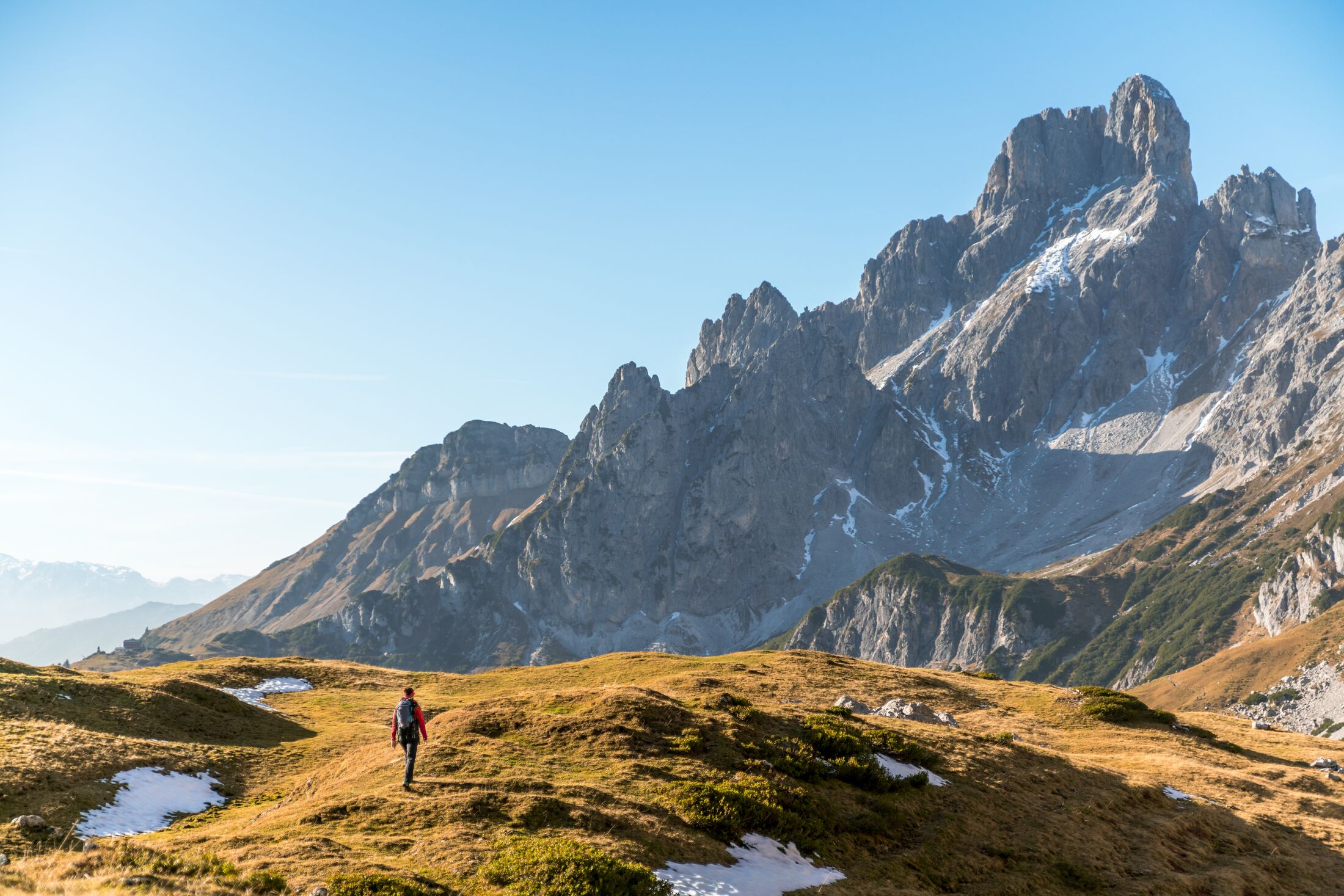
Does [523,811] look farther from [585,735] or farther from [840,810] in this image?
Answer: [840,810]

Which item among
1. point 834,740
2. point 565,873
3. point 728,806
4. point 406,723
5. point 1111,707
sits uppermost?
point 406,723

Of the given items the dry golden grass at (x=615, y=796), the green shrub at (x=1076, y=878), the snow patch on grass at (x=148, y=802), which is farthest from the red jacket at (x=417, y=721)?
the green shrub at (x=1076, y=878)

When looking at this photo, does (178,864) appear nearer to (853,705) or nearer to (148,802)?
(148,802)

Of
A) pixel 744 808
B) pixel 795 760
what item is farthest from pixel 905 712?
pixel 744 808

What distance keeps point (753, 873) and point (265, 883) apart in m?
12.8

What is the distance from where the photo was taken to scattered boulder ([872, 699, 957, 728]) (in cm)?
5122

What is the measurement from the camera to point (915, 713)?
51406mm

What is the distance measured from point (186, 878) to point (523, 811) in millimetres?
8984

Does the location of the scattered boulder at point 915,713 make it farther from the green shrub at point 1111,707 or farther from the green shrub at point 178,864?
the green shrub at point 178,864

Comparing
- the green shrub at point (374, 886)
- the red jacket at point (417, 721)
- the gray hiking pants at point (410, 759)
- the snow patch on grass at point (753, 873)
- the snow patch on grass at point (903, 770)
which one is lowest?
the snow patch on grass at point (753, 873)

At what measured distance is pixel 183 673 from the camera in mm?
63781

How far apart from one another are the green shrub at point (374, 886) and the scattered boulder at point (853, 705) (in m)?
31.4

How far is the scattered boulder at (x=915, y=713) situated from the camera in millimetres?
51219

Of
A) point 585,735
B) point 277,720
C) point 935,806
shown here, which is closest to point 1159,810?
point 935,806
